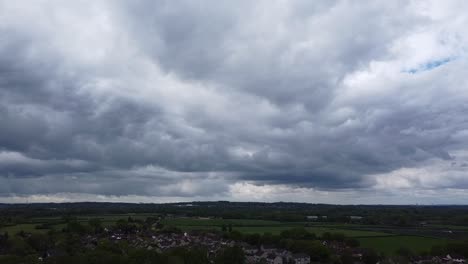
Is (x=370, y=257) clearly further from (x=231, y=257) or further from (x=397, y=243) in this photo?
(x=231, y=257)

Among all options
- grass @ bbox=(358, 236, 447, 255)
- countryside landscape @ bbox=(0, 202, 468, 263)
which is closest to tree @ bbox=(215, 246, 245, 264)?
countryside landscape @ bbox=(0, 202, 468, 263)

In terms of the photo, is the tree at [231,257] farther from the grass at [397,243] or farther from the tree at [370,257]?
the grass at [397,243]

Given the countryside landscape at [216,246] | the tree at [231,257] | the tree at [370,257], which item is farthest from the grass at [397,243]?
the tree at [231,257]

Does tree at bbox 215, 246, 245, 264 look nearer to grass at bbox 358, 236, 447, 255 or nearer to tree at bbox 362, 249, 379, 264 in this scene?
tree at bbox 362, 249, 379, 264

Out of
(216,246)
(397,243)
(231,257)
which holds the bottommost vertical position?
(231,257)

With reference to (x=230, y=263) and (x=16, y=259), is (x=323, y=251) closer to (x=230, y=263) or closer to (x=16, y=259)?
(x=230, y=263)

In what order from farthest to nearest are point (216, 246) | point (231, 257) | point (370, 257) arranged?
1. point (216, 246)
2. point (370, 257)
3. point (231, 257)

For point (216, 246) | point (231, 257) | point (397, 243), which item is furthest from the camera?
point (397, 243)

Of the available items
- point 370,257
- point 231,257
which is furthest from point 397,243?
point 231,257
